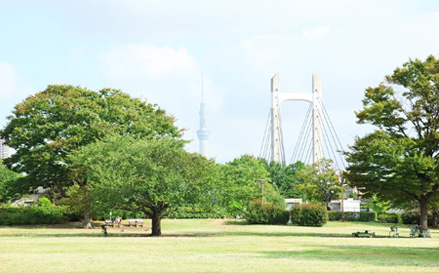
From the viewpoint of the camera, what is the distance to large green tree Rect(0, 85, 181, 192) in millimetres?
45781

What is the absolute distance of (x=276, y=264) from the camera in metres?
16.8

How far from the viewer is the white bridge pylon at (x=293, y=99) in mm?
102875

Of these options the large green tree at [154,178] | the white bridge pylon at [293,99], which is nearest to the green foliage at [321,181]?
the white bridge pylon at [293,99]

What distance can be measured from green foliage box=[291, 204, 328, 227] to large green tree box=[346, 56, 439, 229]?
46.2 ft

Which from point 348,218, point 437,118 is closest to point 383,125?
point 437,118

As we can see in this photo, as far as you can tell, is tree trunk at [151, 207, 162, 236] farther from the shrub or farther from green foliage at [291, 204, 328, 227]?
the shrub

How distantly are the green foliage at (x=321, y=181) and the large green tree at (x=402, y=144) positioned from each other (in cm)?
4682

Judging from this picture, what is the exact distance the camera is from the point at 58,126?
46.0 metres

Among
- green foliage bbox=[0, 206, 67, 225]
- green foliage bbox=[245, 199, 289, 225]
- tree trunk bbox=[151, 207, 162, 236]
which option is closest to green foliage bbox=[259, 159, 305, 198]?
green foliage bbox=[245, 199, 289, 225]

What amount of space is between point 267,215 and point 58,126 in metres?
21.7

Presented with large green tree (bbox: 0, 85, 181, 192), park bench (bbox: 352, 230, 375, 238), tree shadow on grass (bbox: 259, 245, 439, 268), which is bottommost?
park bench (bbox: 352, 230, 375, 238)

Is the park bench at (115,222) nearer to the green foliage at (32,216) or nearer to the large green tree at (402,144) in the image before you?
the green foliage at (32,216)

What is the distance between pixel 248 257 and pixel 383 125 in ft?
77.3

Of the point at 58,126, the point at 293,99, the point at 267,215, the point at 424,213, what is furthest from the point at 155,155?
the point at 293,99
